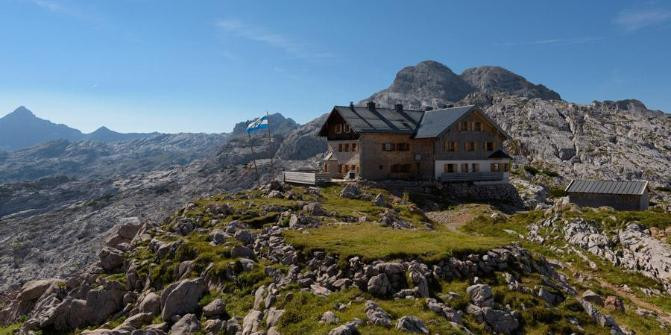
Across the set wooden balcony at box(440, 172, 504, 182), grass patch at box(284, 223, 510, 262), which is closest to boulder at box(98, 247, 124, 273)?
grass patch at box(284, 223, 510, 262)

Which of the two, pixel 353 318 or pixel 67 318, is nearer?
pixel 353 318

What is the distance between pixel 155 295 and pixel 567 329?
16.2 meters

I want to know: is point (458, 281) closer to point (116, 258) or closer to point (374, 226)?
point (374, 226)

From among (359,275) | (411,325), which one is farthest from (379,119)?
(411,325)

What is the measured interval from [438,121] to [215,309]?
49.9 m

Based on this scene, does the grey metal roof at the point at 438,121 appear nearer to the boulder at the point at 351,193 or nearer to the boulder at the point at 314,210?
the boulder at the point at 351,193

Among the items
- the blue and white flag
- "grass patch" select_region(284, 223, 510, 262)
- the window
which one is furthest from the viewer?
the window

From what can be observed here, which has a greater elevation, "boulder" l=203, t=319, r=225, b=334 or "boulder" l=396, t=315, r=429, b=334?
"boulder" l=396, t=315, r=429, b=334

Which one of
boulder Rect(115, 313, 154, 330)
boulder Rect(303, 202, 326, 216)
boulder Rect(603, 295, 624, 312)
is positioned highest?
boulder Rect(303, 202, 326, 216)

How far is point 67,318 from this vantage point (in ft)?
68.7

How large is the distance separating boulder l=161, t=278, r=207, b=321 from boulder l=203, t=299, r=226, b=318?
1175 millimetres

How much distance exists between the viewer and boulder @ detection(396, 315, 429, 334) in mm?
13099

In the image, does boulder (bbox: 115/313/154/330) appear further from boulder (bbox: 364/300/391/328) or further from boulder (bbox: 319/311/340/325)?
boulder (bbox: 364/300/391/328)

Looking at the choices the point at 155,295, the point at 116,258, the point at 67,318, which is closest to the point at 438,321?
the point at 155,295
